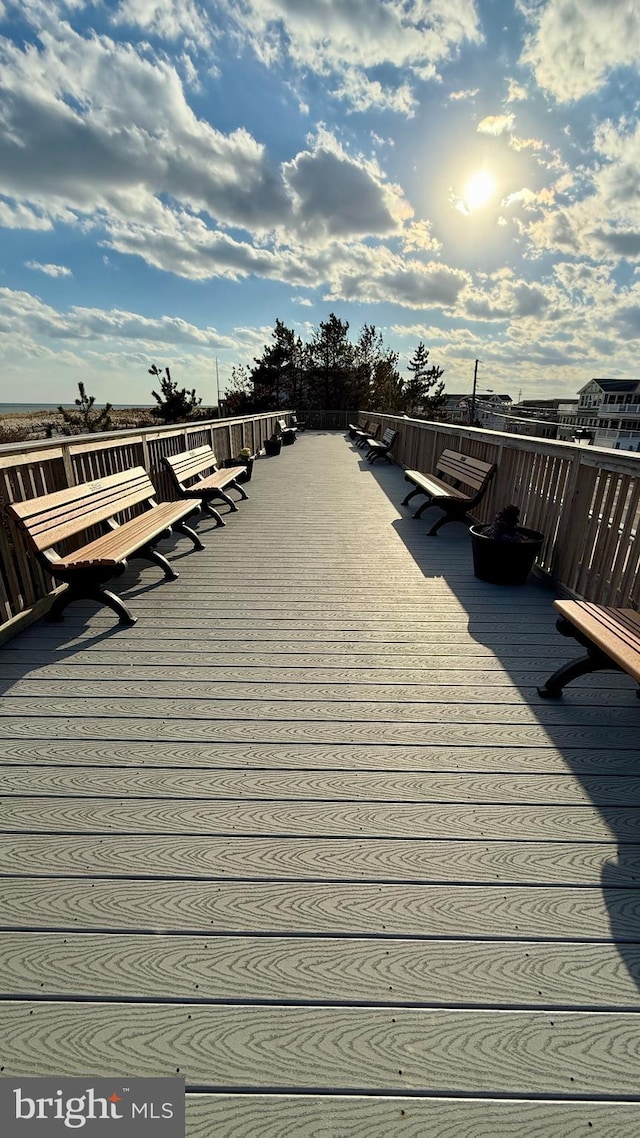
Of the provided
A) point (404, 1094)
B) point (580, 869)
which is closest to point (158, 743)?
point (404, 1094)

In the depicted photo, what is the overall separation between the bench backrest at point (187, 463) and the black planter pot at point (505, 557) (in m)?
2.88

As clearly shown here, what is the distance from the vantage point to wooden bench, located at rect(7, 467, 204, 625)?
2.69m

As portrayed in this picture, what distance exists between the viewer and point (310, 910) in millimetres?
1281

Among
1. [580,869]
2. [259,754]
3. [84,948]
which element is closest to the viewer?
[84,948]

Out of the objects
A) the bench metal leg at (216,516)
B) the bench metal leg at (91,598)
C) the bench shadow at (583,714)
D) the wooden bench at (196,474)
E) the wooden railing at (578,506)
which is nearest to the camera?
the bench shadow at (583,714)

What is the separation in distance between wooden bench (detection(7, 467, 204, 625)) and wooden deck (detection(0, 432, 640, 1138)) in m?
0.35

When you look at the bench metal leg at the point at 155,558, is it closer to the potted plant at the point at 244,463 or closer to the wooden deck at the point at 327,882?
the wooden deck at the point at 327,882

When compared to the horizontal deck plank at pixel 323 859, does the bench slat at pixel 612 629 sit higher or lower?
higher

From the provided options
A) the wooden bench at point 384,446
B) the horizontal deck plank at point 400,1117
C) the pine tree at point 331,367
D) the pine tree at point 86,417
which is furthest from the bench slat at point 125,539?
the pine tree at point 331,367

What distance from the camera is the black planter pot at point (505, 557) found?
3496 millimetres

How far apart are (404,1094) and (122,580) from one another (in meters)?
3.37

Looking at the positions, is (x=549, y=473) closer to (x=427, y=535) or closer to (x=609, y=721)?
(x=427, y=535)

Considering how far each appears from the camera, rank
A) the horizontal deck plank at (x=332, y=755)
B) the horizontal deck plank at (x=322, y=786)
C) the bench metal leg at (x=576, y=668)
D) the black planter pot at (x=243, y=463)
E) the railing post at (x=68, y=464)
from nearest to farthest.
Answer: the horizontal deck plank at (x=322, y=786) < the horizontal deck plank at (x=332, y=755) < the bench metal leg at (x=576, y=668) < the railing post at (x=68, y=464) < the black planter pot at (x=243, y=463)

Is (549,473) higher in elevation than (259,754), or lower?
higher
